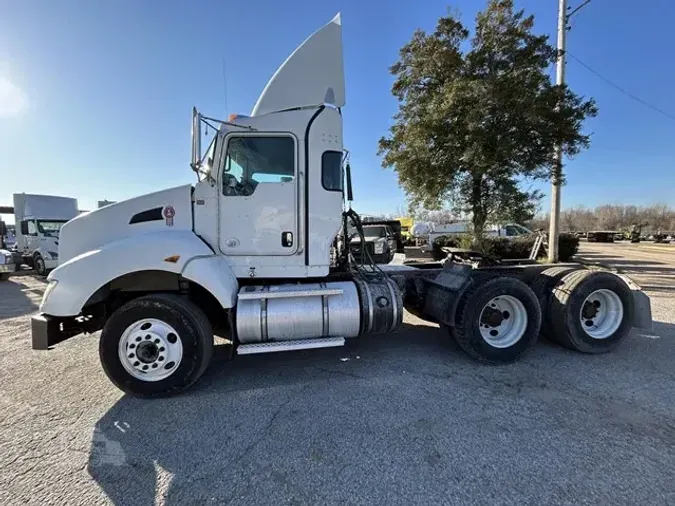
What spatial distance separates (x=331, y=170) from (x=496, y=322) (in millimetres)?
2903

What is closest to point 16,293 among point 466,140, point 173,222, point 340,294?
point 173,222

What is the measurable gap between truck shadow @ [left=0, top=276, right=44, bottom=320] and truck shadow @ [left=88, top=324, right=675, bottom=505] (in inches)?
236

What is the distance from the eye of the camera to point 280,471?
236cm

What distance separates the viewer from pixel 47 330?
3.36 metres

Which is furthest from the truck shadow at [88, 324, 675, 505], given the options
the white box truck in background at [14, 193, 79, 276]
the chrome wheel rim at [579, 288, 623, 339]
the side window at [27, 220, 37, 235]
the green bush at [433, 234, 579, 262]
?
the side window at [27, 220, 37, 235]

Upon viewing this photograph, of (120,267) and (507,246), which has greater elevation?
(120,267)

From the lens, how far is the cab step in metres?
3.58

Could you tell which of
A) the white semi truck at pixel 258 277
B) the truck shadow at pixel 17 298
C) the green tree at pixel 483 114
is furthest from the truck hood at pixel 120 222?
the green tree at pixel 483 114

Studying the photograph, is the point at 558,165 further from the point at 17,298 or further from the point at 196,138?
the point at 17,298

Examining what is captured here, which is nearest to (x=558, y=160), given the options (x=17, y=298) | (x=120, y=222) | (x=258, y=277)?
(x=258, y=277)

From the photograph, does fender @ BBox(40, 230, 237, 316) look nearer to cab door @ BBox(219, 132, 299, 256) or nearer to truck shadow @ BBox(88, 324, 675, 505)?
cab door @ BBox(219, 132, 299, 256)

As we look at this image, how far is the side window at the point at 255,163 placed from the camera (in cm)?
387

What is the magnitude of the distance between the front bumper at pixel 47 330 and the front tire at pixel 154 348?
541 mm

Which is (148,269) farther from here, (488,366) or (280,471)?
(488,366)
